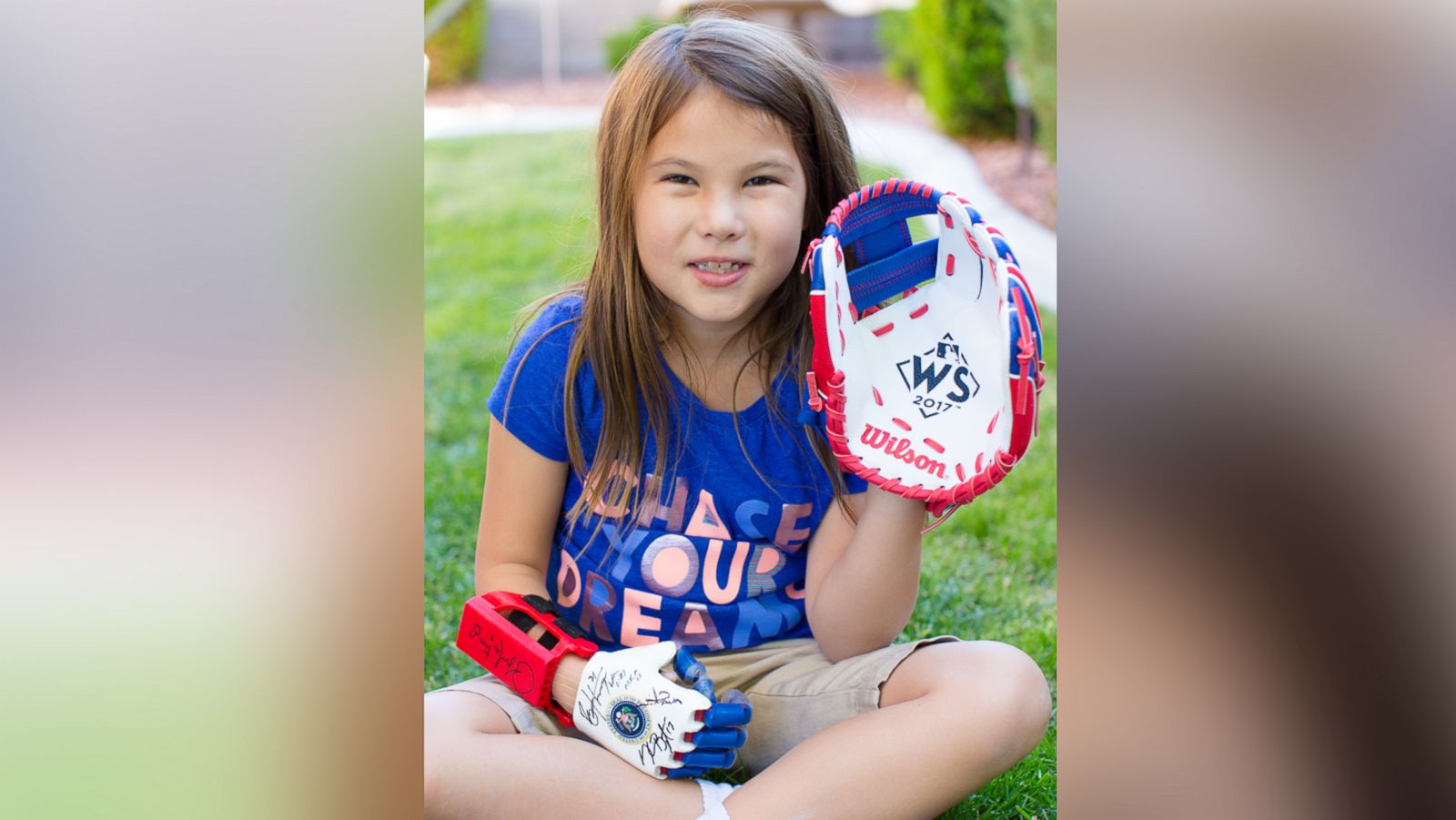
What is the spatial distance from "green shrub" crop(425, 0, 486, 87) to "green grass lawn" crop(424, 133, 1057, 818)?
4141mm

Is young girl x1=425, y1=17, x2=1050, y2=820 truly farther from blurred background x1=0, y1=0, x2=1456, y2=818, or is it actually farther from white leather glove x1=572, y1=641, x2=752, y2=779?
blurred background x1=0, y1=0, x2=1456, y2=818

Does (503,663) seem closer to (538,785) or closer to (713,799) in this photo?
(538,785)

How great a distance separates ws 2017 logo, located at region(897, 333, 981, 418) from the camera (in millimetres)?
1496

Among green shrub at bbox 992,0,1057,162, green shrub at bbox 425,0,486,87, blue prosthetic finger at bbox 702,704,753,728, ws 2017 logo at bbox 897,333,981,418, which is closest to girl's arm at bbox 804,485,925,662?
ws 2017 logo at bbox 897,333,981,418

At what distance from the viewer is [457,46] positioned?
885 cm

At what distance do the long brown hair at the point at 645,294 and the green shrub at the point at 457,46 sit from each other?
7575 mm

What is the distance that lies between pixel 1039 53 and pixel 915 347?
3744 millimetres

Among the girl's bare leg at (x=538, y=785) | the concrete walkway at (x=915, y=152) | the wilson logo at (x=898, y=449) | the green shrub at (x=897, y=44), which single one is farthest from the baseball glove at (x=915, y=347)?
the green shrub at (x=897, y=44)

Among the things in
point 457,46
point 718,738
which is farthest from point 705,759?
point 457,46

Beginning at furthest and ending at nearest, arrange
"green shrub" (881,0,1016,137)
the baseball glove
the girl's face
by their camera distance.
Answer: "green shrub" (881,0,1016,137) → the girl's face → the baseball glove
